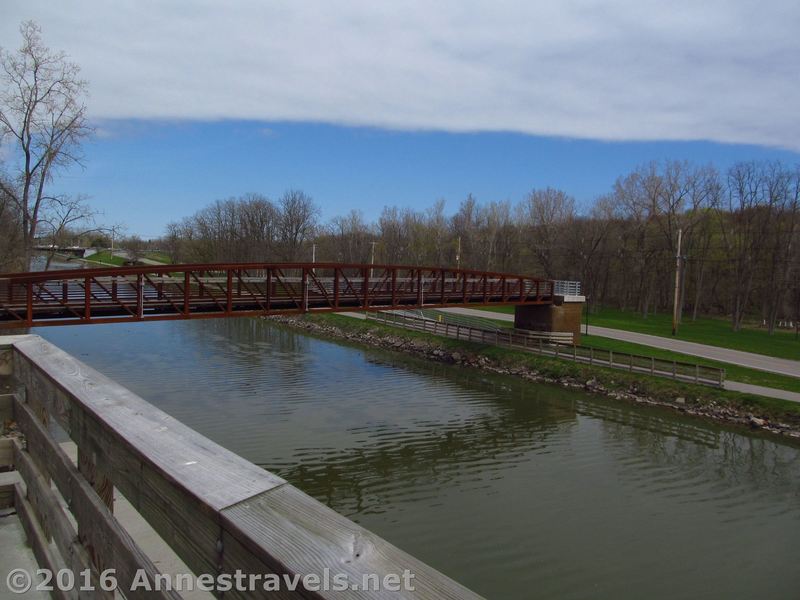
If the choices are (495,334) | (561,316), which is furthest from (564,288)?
(495,334)

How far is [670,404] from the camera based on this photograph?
1071 inches

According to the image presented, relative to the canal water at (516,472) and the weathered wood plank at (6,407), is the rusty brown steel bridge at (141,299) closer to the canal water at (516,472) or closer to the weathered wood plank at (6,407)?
the canal water at (516,472)

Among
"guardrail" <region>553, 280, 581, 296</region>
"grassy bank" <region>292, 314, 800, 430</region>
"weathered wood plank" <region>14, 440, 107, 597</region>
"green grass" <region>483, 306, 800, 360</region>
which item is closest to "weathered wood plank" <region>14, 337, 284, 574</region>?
"weathered wood plank" <region>14, 440, 107, 597</region>

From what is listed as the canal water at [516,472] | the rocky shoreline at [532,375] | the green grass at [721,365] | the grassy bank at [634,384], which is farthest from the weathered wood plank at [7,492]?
the green grass at [721,365]

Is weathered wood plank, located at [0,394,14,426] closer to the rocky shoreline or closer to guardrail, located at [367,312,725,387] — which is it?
the rocky shoreline

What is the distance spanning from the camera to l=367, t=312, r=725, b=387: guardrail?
28.2 metres

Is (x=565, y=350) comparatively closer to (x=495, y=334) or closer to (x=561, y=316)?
(x=495, y=334)

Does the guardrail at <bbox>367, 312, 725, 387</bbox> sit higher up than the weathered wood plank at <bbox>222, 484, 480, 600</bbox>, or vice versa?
the weathered wood plank at <bbox>222, 484, 480, 600</bbox>

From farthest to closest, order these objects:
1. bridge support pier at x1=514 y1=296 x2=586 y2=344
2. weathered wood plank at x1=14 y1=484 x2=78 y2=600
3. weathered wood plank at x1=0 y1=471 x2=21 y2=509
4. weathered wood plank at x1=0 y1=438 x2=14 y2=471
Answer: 1. bridge support pier at x1=514 y1=296 x2=586 y2=344
2. weathered wood plank at x1=0 y1=438 x2=14 y2=471
3. weathered wood plank at x1=0 y1=471 x2=21 y2=509
4. weathered wood plank at x1=14 y1=484 x2=78 y2=600

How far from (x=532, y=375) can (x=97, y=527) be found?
108ft

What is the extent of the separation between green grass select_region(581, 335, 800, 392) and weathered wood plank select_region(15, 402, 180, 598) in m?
30.8

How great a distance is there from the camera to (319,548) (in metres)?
1.43

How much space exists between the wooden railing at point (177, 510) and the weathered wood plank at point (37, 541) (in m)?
0.01

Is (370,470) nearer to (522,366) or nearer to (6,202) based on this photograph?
(522,366)
